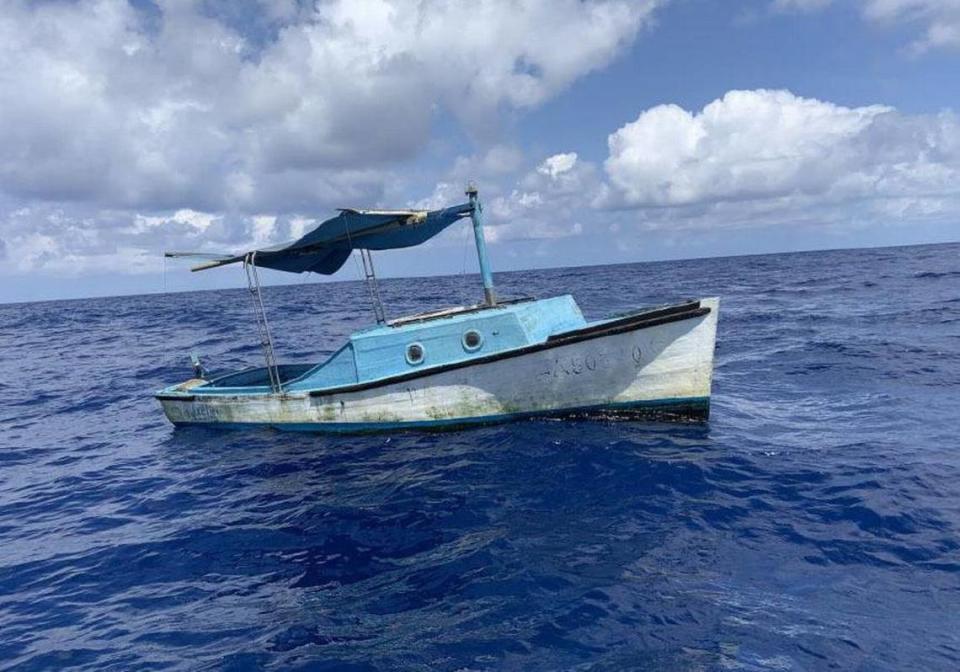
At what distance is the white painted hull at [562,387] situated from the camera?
1128cm

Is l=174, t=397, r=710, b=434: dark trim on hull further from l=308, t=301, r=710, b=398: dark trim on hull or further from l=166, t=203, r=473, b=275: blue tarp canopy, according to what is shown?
l=166, t=203, r=473, b=275: blue tarp canopy

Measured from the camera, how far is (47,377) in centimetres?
2452

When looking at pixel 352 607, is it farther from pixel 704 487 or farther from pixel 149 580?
pixel 704 487

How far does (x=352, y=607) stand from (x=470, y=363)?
19.4 ft

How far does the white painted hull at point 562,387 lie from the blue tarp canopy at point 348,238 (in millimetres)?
3535

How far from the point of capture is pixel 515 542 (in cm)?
754

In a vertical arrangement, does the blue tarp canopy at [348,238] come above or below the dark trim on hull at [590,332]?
above

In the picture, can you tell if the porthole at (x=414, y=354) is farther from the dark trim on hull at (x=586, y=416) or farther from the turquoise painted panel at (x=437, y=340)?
the dark trim on hull at (x=586, y=416)

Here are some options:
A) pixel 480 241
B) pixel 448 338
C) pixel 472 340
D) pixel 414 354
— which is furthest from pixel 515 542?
pixel 480 241

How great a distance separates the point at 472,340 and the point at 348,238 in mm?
4326

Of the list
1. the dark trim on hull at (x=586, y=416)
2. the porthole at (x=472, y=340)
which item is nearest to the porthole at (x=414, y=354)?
the porthole at (x=472, y=340)

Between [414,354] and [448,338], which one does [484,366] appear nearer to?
[448,338]

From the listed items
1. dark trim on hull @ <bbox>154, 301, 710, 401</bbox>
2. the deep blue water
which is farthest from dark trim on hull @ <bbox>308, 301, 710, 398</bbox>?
the deep blue water

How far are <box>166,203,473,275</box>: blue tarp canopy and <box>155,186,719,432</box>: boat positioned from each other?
0.05 metres
